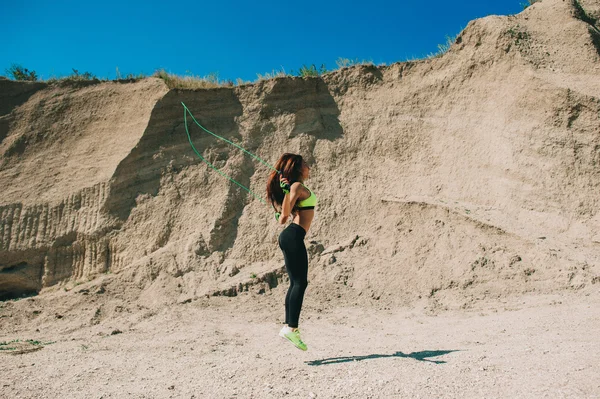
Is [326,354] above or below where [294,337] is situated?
below

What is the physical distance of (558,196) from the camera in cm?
925

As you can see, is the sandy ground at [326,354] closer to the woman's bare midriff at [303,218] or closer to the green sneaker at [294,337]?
the green sneaker at [294,337]

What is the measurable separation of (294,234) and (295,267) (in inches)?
12.1

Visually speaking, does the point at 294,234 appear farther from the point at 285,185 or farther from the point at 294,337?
the point at 294,337

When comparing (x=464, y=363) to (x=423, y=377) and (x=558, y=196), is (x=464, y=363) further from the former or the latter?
(x=558, y=196)

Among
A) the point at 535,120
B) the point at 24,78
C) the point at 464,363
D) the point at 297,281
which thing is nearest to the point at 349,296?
the point at 297,281

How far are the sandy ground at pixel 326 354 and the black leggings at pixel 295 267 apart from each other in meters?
0.42

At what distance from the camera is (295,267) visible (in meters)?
5.20

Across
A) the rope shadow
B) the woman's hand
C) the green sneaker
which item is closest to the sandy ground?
the rope shadow

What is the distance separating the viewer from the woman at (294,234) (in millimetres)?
5176

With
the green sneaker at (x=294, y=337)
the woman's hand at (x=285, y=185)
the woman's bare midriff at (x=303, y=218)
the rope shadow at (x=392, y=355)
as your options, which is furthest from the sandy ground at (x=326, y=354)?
the woman's hand at (x=285, y=185)

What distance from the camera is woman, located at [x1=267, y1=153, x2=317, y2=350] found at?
5.18m

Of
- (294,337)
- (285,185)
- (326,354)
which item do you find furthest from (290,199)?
(326,354)

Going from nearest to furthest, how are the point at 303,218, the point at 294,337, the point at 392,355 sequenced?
the point at 294,337 < the point at 392,355 < the point at 303,218
